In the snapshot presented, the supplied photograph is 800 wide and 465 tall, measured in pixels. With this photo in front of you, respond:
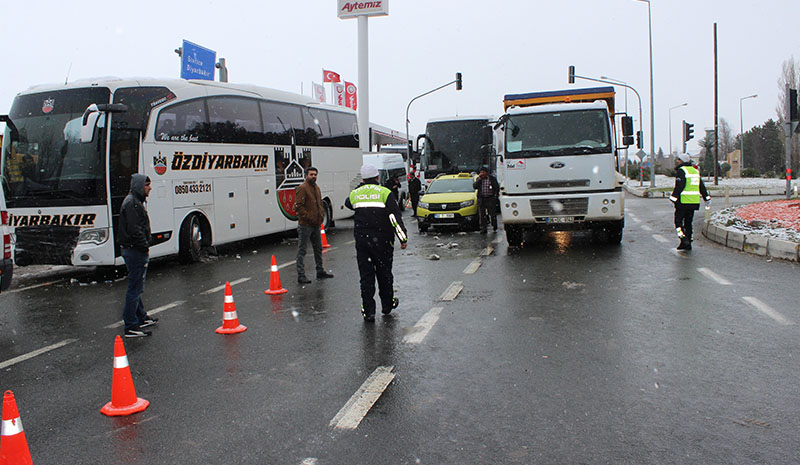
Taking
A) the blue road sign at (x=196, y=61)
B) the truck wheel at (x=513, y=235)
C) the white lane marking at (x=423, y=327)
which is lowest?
the white lane marking at (x=423, y=327)

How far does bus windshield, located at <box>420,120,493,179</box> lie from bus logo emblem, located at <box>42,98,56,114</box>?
1690 cm

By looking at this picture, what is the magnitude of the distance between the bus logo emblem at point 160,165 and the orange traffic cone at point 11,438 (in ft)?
32.0

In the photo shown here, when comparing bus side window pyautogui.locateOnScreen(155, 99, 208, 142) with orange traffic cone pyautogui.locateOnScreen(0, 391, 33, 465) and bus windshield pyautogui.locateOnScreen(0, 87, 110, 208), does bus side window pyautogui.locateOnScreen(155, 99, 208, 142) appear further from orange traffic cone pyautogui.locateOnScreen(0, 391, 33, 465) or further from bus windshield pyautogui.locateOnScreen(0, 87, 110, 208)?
orange traffic cone pyautogui.locateOnScreen(0, 391, 33, 465)

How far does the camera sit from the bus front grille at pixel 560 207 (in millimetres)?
12852

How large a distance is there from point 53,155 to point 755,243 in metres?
13.0

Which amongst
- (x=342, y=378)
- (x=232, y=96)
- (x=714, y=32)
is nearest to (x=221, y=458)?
(x=342, y=378)

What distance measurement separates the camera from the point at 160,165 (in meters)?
12.8

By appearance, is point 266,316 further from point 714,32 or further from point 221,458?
point 714,32

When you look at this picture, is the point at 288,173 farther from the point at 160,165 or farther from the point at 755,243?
the point at 755,243

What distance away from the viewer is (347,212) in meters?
21.6

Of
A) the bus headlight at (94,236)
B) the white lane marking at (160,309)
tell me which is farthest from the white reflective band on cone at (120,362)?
the bus headlight at (94,236)

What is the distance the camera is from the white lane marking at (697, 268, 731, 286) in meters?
9.15

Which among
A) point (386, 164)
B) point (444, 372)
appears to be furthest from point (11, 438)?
point (386, 164)

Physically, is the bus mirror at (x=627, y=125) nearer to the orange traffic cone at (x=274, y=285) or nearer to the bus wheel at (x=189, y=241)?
the orange traffic cone at (x=274, y=285)
